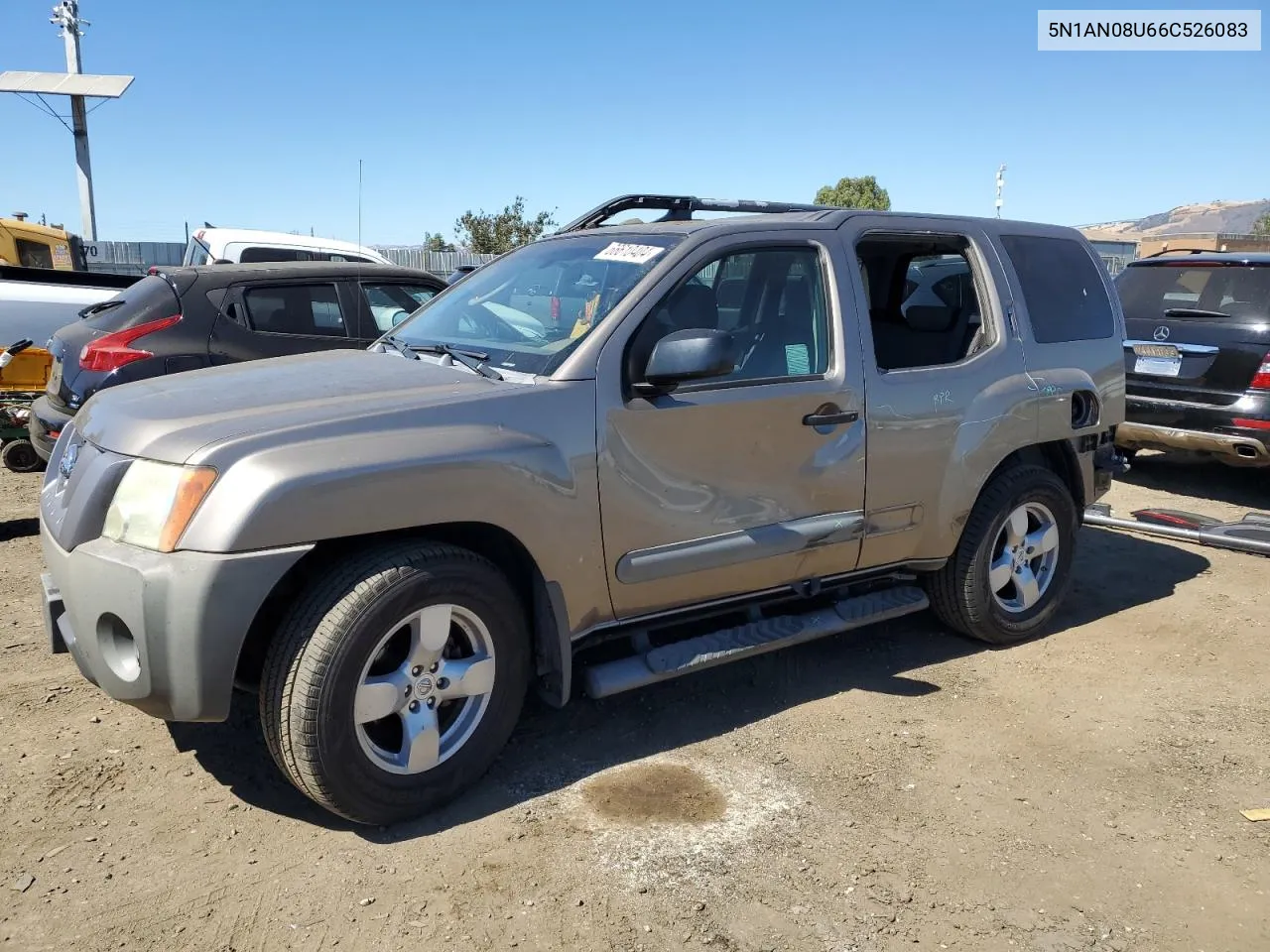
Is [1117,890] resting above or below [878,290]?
below

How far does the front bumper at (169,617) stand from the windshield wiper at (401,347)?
4.15ft

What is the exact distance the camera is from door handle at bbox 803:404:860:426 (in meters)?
3.79

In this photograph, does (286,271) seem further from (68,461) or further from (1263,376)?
(1263,376)

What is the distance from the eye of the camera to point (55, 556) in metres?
3.04

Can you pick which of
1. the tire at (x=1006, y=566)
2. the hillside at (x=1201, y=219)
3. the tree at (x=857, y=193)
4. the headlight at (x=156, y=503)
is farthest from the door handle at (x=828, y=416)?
the hillside at (x=1201, y=219)

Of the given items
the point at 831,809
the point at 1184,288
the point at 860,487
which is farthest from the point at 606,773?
the point at 1184,288

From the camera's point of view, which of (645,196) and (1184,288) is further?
(1184,288)

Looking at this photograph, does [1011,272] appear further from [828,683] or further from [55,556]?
[55,556]

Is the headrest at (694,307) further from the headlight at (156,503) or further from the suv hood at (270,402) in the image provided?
the headlight at (156,503)

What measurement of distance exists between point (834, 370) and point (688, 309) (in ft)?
2.18

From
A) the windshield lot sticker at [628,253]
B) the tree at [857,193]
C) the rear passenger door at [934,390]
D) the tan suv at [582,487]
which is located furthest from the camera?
the tree at [857,193]

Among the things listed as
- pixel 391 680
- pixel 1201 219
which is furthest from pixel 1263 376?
pixel 1201 219

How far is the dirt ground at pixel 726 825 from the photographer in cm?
266

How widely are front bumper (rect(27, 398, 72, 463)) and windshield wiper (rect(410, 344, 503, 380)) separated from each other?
12.1 feet
